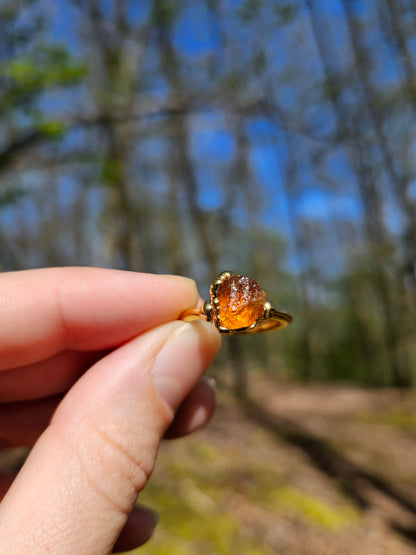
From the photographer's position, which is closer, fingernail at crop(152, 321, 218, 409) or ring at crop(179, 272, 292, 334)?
fingernail at crop(152, 321, 218, 409)

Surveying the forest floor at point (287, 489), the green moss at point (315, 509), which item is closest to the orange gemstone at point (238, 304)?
the forest floor at point (287, 489)

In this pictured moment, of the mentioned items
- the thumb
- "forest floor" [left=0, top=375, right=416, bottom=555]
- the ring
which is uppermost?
the ring

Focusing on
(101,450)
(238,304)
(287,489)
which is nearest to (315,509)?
(287,489)

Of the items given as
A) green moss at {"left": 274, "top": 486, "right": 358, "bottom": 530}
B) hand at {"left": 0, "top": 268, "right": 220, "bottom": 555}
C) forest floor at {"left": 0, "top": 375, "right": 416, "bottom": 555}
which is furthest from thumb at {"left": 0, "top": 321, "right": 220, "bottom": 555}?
green moss at {"left": 274, "top": 486, "right": 358, "bottom": 530}

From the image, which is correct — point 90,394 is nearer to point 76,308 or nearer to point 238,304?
point 76,308

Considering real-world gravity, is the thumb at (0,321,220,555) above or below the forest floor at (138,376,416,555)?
above

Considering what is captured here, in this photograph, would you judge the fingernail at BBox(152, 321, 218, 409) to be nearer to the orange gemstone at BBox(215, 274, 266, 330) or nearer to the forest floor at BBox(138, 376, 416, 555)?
the orange gemstone at BBox(215, 274, 266, 330)

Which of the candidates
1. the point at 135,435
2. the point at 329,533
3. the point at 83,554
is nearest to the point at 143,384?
the point at 135,435

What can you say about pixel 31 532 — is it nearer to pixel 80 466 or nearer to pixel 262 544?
pixel 80 466
